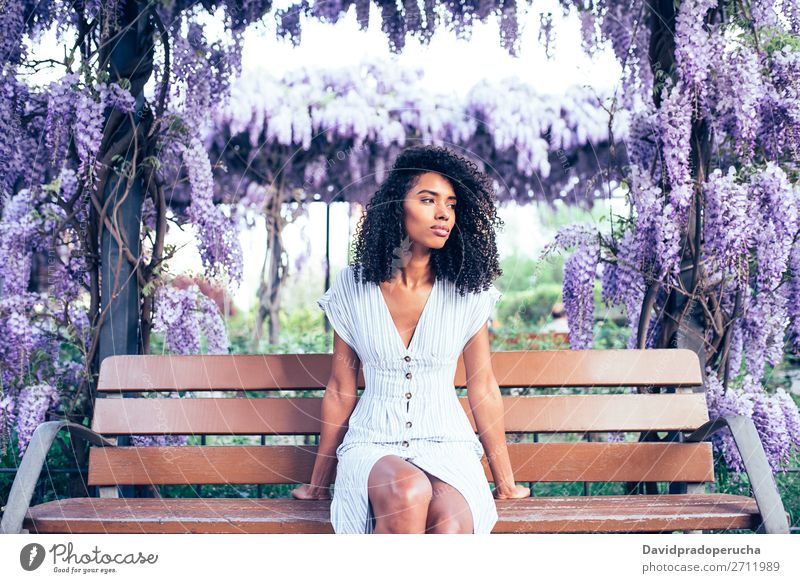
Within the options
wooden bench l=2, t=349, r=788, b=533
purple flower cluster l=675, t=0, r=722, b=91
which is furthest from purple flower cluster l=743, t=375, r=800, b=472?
purple flower cluster l=675, t=0, r=722, b=91

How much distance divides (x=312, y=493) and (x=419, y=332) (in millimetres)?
764

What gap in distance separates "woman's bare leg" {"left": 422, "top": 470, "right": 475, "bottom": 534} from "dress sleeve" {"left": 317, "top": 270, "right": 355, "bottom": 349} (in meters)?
0.68

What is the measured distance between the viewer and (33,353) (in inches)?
158

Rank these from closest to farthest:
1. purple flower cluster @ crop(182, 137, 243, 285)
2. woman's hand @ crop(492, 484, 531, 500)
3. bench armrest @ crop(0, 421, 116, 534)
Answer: bench armrest @ crop(0, 421, 116, 534), woman's hand @ crop(492, 484, 531, 500), purple flower cluster @ crop(182, 137, 243, 285)

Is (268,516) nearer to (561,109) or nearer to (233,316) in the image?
(561,109)

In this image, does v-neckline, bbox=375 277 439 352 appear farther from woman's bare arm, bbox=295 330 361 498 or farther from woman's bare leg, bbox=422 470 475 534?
woman's bare leg, bbox=422 470 475 534

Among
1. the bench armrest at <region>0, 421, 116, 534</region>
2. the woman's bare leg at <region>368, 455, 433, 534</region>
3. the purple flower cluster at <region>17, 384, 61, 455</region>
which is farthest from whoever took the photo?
the purple flower cluster at <region>17, 384, 61, 455</region>

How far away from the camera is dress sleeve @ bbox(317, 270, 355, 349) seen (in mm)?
3105

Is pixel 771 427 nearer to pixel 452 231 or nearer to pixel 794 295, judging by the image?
pixel 794 295

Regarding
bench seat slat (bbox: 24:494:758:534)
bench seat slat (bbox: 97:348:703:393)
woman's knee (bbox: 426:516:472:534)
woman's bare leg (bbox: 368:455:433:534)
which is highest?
bench seat slat (bbox: 97:348:703:393)

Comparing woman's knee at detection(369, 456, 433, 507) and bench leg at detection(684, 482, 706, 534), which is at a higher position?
woman's knee at detection(369, 456, 433, 507)

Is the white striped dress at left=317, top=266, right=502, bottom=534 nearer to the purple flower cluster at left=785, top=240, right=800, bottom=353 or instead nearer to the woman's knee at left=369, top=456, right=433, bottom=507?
the woman's knee at left=369, top=456, right=433, bottom=507

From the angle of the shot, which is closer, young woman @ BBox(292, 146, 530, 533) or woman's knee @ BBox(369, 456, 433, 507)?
woman's knee @ BBox(369, 456, 433, 507)

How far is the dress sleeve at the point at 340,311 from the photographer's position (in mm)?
3105
